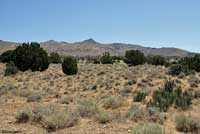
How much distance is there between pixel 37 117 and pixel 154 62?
5579 centimetres

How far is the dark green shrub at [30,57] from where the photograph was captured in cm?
4519

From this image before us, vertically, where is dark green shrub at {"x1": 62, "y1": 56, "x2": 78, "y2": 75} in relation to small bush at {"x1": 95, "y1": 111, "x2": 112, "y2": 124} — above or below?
A: above

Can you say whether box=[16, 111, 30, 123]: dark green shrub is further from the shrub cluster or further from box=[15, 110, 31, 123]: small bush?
the shrub cluster

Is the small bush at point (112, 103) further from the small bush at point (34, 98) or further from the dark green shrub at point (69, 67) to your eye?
the dark green shrub at point (69, 67)

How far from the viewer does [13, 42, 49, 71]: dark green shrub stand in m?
45.2

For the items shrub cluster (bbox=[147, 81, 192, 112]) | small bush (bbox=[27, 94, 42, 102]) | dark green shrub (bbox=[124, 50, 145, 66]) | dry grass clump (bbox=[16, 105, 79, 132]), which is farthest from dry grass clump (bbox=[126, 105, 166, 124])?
dark green shrub (bbox=[124, 50, 145, 66])

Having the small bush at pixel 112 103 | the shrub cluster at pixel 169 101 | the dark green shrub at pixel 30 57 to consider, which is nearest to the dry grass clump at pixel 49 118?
the small bush at pixel 112 103

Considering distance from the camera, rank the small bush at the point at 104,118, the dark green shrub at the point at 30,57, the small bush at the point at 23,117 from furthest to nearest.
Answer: the dark green shrub at the point at 30,57 → the small bush at the point at 23,117 → the small bush at the point at 104,118

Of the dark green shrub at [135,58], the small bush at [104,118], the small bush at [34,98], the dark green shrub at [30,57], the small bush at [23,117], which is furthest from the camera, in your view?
the dark green shrub at [135,58]

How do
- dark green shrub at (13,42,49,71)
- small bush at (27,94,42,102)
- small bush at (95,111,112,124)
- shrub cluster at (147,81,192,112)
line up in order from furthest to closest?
dark green shrub at (13,42,49,71) < small bush at (27,94,42,102) < shrub cluster at (147,81,192,112) < small bush at (95,111,112,124)

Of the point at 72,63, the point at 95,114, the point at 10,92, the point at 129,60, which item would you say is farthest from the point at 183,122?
the point at 129,60

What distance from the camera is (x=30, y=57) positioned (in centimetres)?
4484

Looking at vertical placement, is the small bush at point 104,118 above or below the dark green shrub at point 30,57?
below

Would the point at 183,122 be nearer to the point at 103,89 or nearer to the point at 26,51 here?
the point at 103,89
